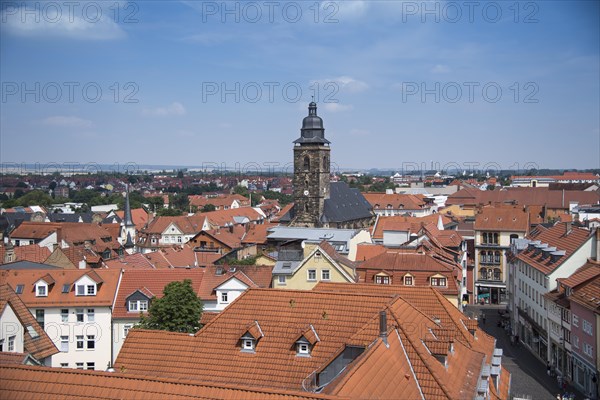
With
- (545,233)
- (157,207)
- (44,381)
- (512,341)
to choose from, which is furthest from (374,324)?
(157,207)

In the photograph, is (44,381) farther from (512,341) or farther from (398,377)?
(512,341)

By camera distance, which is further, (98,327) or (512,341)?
(512,341)

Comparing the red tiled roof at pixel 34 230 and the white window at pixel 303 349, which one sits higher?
the white window at pixel 303 349

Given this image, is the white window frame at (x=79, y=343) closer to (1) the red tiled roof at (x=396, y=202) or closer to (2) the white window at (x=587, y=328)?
(2) the white window at (x=587, y=328)

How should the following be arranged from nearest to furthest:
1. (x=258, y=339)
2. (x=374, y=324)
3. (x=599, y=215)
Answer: (x=374, y=324) → (x=258, y=339) → (x=599, y=215)

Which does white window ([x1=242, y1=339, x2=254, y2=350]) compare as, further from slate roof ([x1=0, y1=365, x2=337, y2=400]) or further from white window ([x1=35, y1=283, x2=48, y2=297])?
white window ([x1=35, y1=283, x2=48, y2=297])

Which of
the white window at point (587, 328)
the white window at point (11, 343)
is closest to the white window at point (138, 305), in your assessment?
the white window at point (11, 343)

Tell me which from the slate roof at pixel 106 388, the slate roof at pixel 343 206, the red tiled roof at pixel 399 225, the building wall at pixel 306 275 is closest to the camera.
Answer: the slate roof at pixel 106 388
